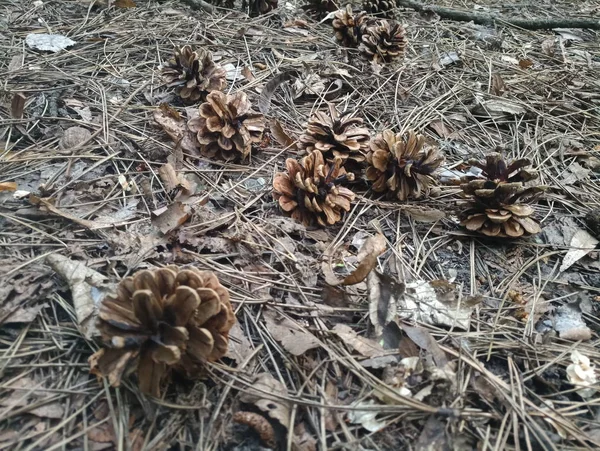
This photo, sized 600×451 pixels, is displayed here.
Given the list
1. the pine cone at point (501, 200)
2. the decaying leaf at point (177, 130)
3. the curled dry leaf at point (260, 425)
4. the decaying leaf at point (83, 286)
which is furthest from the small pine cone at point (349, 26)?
the curled dry leaf at point (260, 425)

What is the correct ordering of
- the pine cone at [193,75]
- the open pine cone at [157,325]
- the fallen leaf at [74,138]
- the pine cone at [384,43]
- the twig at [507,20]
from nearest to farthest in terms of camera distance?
the open pine cone at [157,325] → the fallen leaf at [74,138] → the pine cone at [193,75] → the pine cone at [384,43] → the twig at [507,20]

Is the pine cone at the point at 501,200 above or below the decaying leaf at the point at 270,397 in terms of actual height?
above

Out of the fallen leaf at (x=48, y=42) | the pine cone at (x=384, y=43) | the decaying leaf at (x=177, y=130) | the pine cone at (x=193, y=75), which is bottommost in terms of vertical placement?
the decaying leaf at (x=177, y=130)

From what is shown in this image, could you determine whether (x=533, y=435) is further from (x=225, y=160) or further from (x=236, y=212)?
(x=225, y=160)

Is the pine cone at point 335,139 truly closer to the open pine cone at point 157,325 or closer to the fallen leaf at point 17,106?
the open pine cone at point 157,325

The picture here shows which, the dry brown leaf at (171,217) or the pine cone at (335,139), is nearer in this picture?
the dry brown leaf at (171,217)

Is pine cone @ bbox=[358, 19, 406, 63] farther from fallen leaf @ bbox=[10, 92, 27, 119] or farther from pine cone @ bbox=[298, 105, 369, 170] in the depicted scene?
fallen leaf @ bbox=[10, 92, 27, 119]

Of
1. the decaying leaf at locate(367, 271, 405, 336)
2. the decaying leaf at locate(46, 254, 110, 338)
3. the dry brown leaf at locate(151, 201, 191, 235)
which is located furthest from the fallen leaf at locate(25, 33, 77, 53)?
the decaying leaf at locate(367, 271, 405, 336)
